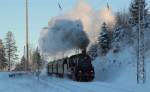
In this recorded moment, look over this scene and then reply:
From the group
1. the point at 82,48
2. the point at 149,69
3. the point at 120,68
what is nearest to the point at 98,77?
the point at 120,68

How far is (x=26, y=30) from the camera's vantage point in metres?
67.4

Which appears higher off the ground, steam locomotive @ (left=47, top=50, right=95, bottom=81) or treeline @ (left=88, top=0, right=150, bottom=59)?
treeline @ (left=88, top=0, right=150, bottom=59)

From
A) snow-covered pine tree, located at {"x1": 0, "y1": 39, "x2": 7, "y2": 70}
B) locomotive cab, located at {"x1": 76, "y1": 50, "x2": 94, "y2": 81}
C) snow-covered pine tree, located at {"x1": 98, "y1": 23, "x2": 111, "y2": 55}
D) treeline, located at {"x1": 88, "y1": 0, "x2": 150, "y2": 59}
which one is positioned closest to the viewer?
locomotive cab, located at {"x1": 76, "y1": 50, "x2": 94, "y2": 81}

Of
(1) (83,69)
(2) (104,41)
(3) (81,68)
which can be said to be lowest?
(1) (83,69)

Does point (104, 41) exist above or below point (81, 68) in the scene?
above

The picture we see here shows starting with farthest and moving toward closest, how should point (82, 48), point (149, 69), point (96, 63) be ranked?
1. point (96, 63)
2. point (82, 48)
3. point (149, 69)

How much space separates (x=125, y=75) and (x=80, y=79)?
545 cm

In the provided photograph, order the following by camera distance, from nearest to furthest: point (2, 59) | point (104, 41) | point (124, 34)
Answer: point (124, 34)
point (104, 41)
point (2, 59)

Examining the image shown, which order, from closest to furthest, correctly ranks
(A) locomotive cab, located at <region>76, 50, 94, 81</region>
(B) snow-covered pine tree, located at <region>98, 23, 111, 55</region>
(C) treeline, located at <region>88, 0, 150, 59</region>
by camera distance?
(A) locomotive cab, located at <region>76, 50, 94, 81</region> → (C) treeline, located at <region>88, 0, 150, 59</region> → (B) snow-covered pine tree, located at <region>98, 23, 111, 55</region>

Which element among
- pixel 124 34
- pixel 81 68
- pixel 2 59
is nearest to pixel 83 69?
pixel 81 68

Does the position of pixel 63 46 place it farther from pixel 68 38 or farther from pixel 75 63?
pixel 75 63

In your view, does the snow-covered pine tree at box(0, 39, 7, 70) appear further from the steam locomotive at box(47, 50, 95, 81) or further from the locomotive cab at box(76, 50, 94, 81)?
the locomotive cab at box(76, 50, 94, 81)

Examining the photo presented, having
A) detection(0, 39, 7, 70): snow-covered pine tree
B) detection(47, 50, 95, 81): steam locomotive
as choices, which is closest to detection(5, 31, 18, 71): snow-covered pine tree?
detection(0, 39, 7, 70): snow-covered pine tree

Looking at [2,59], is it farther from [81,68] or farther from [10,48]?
[81,68]
